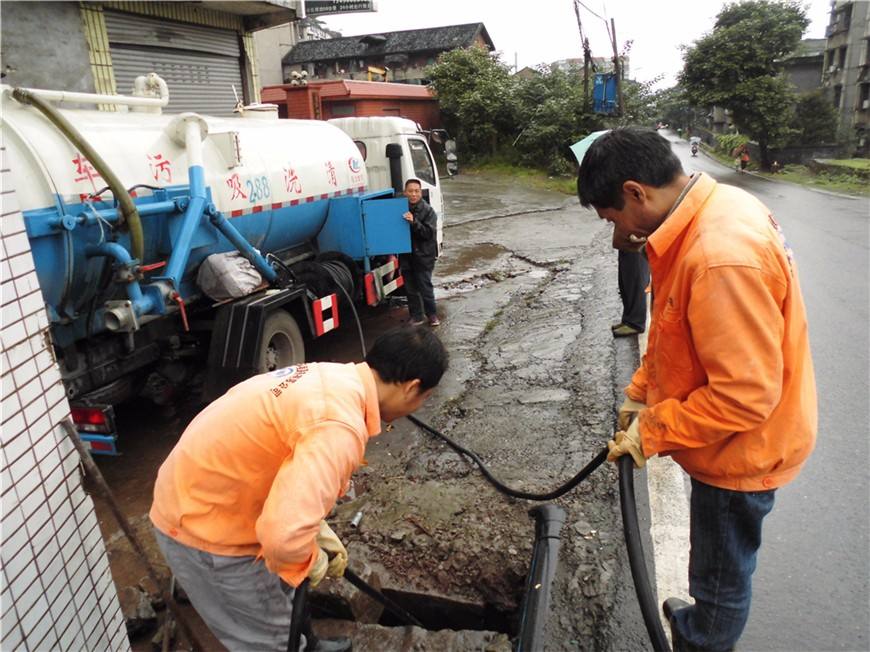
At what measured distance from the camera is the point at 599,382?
4.96m

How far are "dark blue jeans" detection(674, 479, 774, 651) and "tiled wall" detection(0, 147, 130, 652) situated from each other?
198cm

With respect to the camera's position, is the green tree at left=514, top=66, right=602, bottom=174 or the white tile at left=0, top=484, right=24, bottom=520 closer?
the white tile at left=0, top=484, right=24, bottom=520

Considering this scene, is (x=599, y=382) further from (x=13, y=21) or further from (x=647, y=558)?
(x=13, y=21)

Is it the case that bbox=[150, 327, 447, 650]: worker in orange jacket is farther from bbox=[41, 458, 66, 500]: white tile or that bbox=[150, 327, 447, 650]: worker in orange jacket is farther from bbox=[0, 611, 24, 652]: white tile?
bbox=[0, 611, 24, 652]: white tile

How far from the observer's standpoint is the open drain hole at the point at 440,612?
2738mm

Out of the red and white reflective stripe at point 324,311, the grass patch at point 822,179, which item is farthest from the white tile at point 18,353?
the grass patch at point 822,179

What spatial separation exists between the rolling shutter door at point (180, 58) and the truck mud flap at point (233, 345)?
21.8 ft

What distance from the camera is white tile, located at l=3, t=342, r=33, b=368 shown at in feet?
5.30

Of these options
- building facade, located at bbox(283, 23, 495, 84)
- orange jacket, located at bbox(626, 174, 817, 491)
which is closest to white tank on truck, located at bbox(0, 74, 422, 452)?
orange jacket, located at bbox(626, 174, 817, 491)

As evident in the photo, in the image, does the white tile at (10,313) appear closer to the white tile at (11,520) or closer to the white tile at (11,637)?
the white tile at (11,520)

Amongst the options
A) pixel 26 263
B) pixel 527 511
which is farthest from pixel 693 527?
pixel 26 263

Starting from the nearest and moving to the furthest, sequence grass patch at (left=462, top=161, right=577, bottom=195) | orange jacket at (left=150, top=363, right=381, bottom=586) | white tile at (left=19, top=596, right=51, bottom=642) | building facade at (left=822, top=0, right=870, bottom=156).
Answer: orange jacket at (left=150, top=363, right=381, bottom=586) < white tile at (left=19, top=596, right=51, bottom=642) < grass patch at (left=462, top=161, right=577, bottom=195) < building facade at (left=822, top=0, right=870, bottom=156)

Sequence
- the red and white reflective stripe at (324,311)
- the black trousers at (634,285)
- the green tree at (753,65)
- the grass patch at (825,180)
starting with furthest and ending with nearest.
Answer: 1. the green tree at (753,65)
2. the grass patch at (825,180)
3. the black trousers at (634,285)
4. the red and white reflective stripe at (324,311)

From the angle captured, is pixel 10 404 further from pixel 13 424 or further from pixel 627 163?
pixel 627 163
